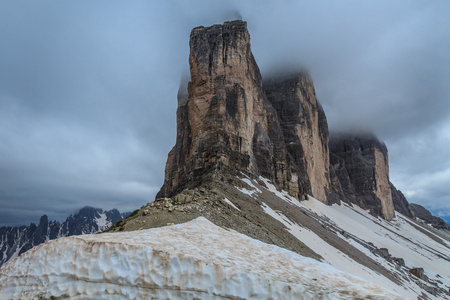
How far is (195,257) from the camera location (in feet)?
19.6

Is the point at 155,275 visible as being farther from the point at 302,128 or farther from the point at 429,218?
the point at 429,218

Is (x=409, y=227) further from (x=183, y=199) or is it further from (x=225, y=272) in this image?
(x=225, y=272)

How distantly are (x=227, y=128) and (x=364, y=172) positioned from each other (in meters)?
90.9

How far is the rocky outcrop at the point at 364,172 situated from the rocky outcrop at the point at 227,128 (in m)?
39.1

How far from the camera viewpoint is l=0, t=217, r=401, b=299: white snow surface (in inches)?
215

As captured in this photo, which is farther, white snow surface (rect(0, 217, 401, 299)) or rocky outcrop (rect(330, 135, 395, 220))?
rocky outcrop (rect(330, 135, 395, 220))

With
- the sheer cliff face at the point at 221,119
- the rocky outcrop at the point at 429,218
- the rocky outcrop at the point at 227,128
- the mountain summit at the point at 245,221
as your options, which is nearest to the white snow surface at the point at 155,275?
the mountain summit at the point at 245,221

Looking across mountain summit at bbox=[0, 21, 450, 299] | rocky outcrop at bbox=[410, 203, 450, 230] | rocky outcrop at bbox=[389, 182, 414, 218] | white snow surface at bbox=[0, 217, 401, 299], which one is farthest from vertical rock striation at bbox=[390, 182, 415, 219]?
white snow surface at bbox=[0, 217, 401, 299]

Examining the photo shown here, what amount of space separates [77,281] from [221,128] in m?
39.5

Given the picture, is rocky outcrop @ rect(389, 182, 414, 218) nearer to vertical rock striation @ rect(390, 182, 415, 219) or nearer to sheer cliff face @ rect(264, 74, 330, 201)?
vertical rock striation @ rect(390, 182, 415, 219)

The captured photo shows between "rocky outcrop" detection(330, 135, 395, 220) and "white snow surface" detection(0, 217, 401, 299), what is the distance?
9807cm

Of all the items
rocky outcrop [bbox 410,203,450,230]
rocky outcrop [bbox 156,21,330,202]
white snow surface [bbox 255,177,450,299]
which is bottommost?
white snow surface [bbox 255,177,450,299]

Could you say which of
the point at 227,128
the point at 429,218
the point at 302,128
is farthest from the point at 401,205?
the point at 227,128

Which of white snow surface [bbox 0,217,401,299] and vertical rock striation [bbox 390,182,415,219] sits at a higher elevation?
vertical rock striation [bbox 390,182,415,219]
